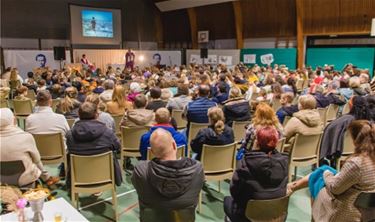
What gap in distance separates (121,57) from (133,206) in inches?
626

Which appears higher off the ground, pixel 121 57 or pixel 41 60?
pixel 121 57

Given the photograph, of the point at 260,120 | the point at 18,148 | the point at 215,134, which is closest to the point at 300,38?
the point at 260,120

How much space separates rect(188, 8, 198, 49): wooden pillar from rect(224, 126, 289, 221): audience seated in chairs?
63.0 feet

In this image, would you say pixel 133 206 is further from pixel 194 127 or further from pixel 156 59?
pixel 156 59

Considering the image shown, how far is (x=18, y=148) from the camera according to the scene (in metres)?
3.04

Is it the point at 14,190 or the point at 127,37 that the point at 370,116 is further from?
the point at 127,37

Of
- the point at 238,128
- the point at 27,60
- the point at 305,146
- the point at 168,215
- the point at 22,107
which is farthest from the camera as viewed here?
the point at 27,60

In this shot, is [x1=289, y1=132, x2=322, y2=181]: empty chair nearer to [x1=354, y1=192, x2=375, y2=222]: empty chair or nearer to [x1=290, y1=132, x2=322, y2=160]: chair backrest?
[x1=290, y1=132, x2=322, y2=160]: chair backrest

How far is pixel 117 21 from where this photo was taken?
20000 mm

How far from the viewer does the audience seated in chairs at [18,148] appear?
119 inches

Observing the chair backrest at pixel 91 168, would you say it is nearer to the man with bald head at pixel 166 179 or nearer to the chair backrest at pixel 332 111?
the man with bald head at pixel 166 179

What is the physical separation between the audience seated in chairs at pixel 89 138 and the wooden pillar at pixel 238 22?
15.9 m

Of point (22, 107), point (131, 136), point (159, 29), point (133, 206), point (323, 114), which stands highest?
point (159, 29)

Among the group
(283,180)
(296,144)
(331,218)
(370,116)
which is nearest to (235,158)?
(296,144)
